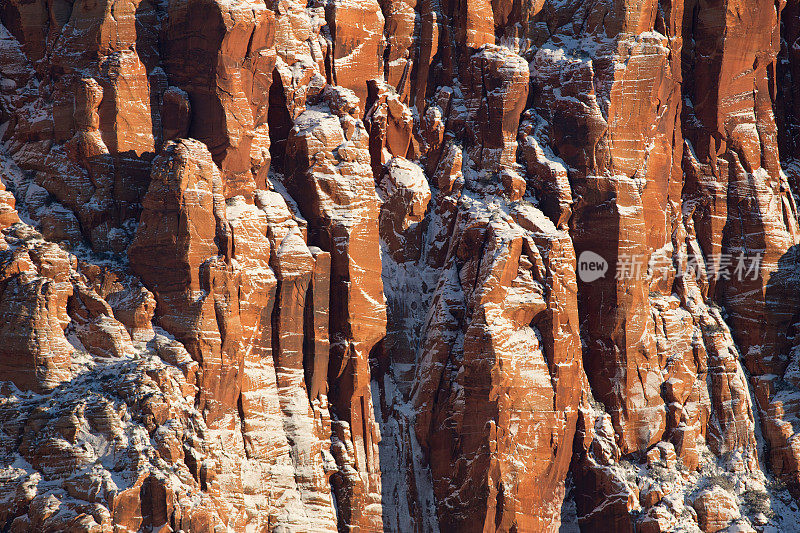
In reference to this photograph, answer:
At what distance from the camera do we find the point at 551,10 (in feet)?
218

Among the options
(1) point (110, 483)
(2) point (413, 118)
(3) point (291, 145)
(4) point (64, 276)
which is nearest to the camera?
(1) point (110, 483)

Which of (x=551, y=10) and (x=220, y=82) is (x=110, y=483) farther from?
(x=551, y=10)

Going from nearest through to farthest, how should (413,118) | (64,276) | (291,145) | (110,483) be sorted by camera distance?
1. (110,483)
2. (64,276)
3. (291,145)
4. (413,118)

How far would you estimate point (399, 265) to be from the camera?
6294cm

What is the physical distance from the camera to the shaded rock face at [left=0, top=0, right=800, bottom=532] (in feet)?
178

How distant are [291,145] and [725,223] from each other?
19969 millimetres

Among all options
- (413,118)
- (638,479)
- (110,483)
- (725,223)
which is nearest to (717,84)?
(725,223)

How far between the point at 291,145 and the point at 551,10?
13.9 metres

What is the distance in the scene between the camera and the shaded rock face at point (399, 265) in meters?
54.1

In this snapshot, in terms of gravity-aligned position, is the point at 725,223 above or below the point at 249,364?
above

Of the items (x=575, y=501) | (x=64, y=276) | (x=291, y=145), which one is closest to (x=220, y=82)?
(x=291, y=145)

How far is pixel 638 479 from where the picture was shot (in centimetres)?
6219

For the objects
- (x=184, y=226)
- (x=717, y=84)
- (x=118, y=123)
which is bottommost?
(x=184, y=226)

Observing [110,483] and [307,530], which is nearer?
[110,483]
